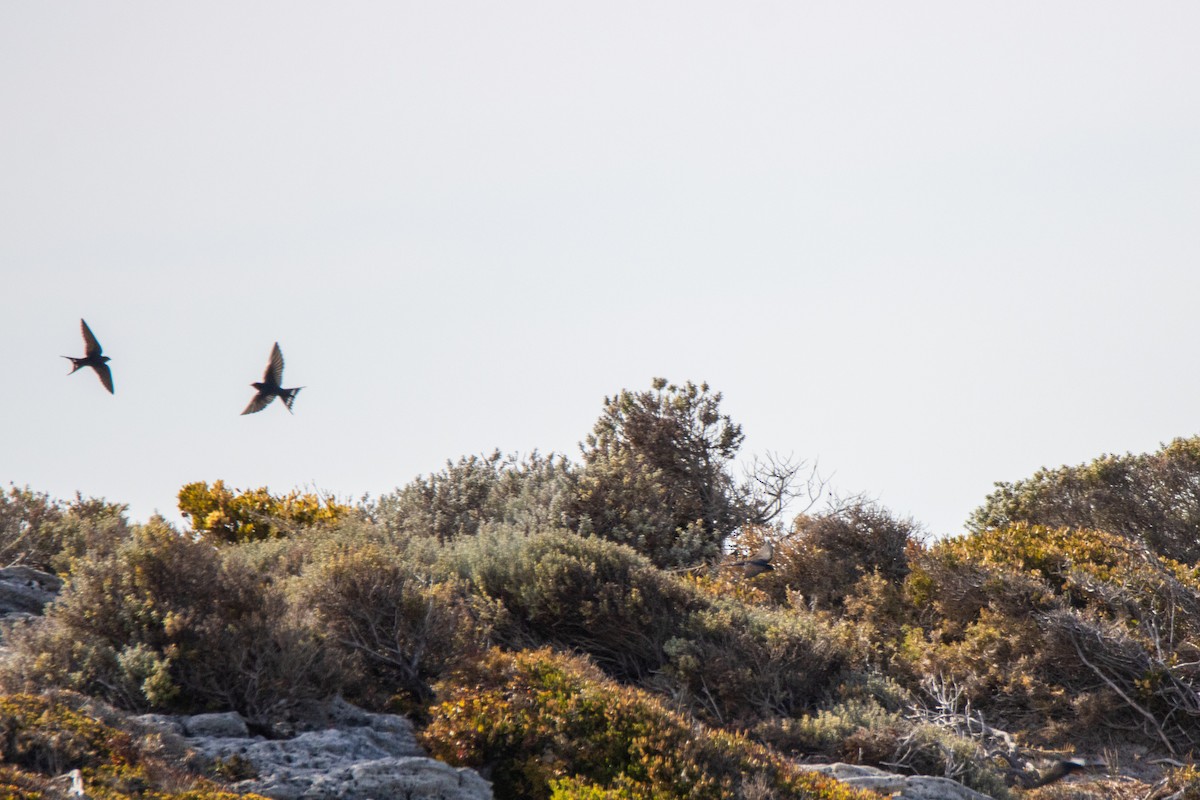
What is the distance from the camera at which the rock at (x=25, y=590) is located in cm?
912

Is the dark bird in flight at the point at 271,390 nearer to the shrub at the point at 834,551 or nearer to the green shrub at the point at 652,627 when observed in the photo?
the green shrub at the point at 652,627

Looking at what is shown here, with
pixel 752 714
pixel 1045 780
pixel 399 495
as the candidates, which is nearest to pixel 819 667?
pixel 752 714

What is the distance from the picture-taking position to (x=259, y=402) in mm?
12047

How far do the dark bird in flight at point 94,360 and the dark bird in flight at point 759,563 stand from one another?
6944 millimetres

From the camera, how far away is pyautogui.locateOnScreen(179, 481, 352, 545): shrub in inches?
601

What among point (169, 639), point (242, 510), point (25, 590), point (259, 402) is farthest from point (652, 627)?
point (242, 510)

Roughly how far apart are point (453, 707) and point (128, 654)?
1959 mm

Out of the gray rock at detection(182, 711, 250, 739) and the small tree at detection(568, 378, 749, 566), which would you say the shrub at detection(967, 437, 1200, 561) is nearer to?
the small tree at detection(568, 378, 749, 566)

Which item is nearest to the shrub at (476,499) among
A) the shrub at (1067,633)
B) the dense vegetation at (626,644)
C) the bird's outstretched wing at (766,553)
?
the dense vegetation at (626,644)

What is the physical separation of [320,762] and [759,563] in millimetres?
7440

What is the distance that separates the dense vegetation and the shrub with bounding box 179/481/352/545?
0.39 m

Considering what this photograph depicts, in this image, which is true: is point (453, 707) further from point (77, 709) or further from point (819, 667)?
point (819, 667)

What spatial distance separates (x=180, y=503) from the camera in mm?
16547

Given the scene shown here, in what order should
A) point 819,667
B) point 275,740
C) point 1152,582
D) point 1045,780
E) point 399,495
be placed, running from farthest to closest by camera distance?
point 399,495
point 1152,582
point 819,667
point 1045,780
point 275,740
